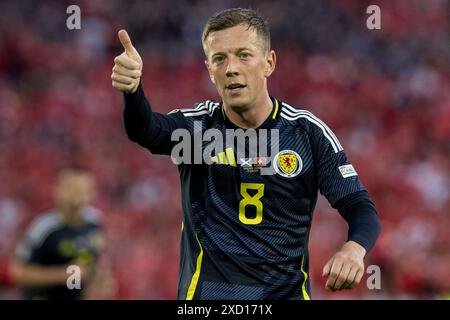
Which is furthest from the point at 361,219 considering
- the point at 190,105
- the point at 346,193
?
the point at 190,105

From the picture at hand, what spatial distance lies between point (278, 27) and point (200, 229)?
845cm

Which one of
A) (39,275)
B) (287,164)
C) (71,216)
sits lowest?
(287,164)

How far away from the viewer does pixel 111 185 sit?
10.1 meters

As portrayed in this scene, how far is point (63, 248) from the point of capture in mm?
6352

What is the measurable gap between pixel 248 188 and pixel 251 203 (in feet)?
0.23

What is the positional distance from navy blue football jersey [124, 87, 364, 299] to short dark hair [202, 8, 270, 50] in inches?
14.8

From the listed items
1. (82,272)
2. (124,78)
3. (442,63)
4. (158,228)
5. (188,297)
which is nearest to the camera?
(124,78)

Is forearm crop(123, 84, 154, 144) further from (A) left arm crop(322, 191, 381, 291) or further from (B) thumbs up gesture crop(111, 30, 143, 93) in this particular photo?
(A) left arm crop(322, 191, 381, 291)

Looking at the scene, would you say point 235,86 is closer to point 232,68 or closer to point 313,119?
point 232,68

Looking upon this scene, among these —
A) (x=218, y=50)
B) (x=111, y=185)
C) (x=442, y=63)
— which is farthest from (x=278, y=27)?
(x=218, y=50)

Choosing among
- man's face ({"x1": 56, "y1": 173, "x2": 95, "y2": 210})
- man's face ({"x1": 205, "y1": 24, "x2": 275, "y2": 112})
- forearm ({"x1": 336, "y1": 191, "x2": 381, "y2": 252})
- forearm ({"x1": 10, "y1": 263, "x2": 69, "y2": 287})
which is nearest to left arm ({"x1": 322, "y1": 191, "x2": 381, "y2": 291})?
forearm ({"x1": 336, "y1": 191, "x2": 381, "y2": 252})

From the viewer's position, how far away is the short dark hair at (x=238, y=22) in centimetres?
354

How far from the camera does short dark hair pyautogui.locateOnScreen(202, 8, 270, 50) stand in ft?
11.6

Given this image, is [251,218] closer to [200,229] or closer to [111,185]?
[200,229]
